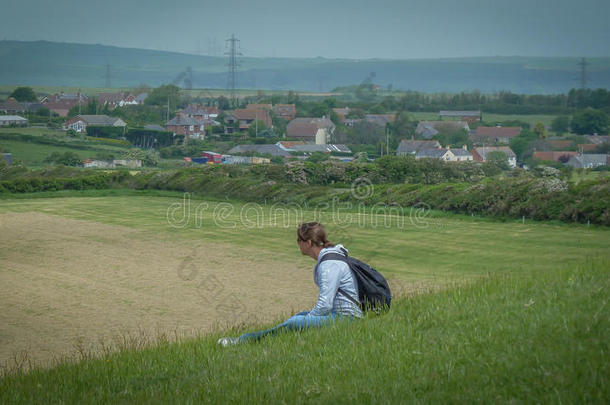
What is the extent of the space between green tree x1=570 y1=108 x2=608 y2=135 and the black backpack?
102 metres

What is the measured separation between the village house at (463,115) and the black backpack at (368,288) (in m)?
112

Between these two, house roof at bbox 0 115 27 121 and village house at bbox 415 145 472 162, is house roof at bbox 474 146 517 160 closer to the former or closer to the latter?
village house at bbox 415 145 472 162

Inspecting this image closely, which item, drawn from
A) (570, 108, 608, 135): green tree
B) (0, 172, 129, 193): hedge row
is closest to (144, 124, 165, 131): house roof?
(0, 172, 129, 193): hedge row

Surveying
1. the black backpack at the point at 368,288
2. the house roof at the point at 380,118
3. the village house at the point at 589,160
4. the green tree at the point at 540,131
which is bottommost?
the village house at the point at 589,160

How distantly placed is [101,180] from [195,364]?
136ft

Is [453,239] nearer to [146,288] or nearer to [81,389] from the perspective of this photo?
[146,288]

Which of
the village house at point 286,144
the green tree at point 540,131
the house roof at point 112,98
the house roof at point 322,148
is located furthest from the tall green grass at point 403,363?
the house roof at point 112,98

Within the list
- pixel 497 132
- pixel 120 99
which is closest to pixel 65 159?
pixel 497 132

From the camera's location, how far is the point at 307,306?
1420 centimetres

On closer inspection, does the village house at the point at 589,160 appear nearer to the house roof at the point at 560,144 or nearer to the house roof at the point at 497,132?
the house roof at the point at 560,144

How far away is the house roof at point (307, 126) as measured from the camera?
10712 centimetres

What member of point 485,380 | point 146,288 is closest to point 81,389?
point 485,380

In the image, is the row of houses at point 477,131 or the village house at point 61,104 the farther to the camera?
the village house at point 61,104

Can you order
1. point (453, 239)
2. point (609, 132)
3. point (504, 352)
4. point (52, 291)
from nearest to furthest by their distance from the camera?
point (504, 352), point (52, 291), point (453, 239), point (609, 132)
